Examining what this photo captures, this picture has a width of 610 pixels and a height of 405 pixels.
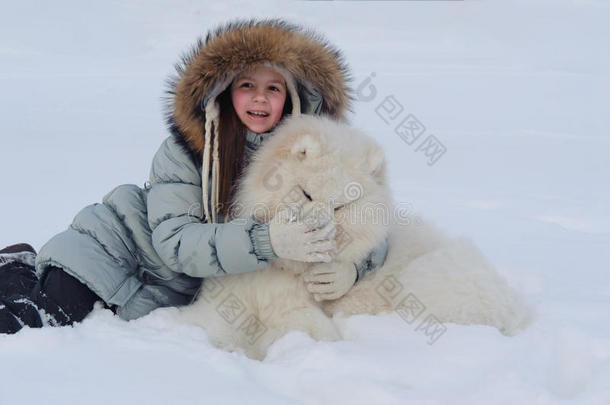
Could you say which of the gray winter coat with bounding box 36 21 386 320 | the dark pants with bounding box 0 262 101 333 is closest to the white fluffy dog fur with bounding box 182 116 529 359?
the gray winter coat with bounding box 36 21 386 320

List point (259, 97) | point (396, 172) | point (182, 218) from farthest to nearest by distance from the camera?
point (396, 172) → point (259, 97) → point (182, 218)

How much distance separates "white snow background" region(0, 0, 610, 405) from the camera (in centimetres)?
172

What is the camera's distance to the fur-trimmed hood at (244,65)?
7.42 feet

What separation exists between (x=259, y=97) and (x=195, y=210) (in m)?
0.48

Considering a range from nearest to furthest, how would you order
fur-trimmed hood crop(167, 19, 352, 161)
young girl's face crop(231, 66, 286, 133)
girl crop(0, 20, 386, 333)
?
girl crop(0, 20, 386, 333), fur-trimmed hood crop(167, 19, 352, 161), young girl's face crop(231, 66, 286, 133)

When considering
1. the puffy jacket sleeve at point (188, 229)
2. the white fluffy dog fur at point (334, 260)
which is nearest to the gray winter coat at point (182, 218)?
the puffy jacket sleeve at point (188, 229)

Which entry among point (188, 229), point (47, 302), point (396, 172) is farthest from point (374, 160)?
point (396, 172)

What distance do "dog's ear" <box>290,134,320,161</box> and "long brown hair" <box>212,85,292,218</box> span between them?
0.36 m

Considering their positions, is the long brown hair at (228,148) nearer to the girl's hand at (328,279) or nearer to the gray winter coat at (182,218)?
the gray winter coat at (182,218)

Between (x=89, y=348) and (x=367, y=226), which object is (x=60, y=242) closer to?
(x=89, y=348)

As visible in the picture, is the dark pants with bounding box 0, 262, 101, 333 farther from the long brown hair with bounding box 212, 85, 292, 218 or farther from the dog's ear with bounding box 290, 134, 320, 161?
the dog's ear with bounding box 290, 134, 320, 161

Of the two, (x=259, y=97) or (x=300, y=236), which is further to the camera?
(x=259, y=97)

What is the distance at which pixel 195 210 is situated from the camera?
91.2 inches

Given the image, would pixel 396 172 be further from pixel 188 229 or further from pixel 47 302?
pixel 47 302
